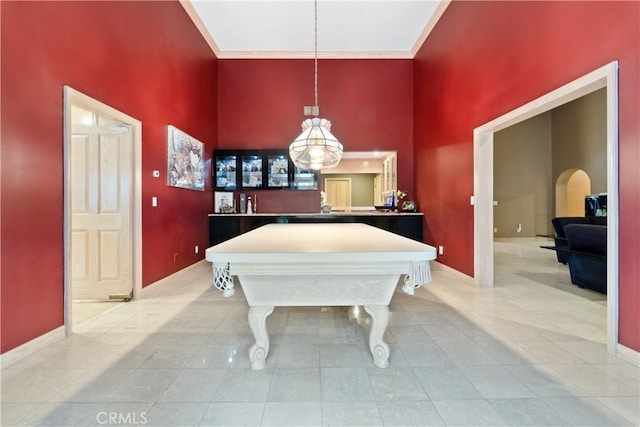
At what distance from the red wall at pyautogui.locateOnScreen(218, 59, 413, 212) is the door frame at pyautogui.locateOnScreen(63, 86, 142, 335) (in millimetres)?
2633

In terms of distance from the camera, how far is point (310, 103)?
224 inches

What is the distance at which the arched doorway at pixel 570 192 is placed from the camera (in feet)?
28.4

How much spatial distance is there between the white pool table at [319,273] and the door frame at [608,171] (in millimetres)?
1418

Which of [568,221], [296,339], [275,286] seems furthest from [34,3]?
[568,221]

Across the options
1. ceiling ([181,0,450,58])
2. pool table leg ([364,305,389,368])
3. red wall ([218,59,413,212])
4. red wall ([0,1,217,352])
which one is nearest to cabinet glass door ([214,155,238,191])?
red wall ([218,59,413,212])

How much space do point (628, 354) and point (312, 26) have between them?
5.32 m

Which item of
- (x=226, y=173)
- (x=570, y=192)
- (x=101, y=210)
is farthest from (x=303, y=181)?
(x=570, y=192)

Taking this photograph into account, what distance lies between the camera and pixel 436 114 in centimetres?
475

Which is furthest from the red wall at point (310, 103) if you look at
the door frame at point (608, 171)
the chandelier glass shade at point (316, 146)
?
the chandelier glass shade at point (316, 146)

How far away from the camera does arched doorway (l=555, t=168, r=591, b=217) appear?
866cm

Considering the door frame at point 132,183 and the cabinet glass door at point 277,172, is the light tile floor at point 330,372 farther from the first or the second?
the cabinet glass door at point 277,172

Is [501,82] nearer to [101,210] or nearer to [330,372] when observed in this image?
[330,372]

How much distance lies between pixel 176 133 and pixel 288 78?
2.64 metres

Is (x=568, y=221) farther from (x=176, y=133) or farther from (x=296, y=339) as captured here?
(x=176, y=133)
